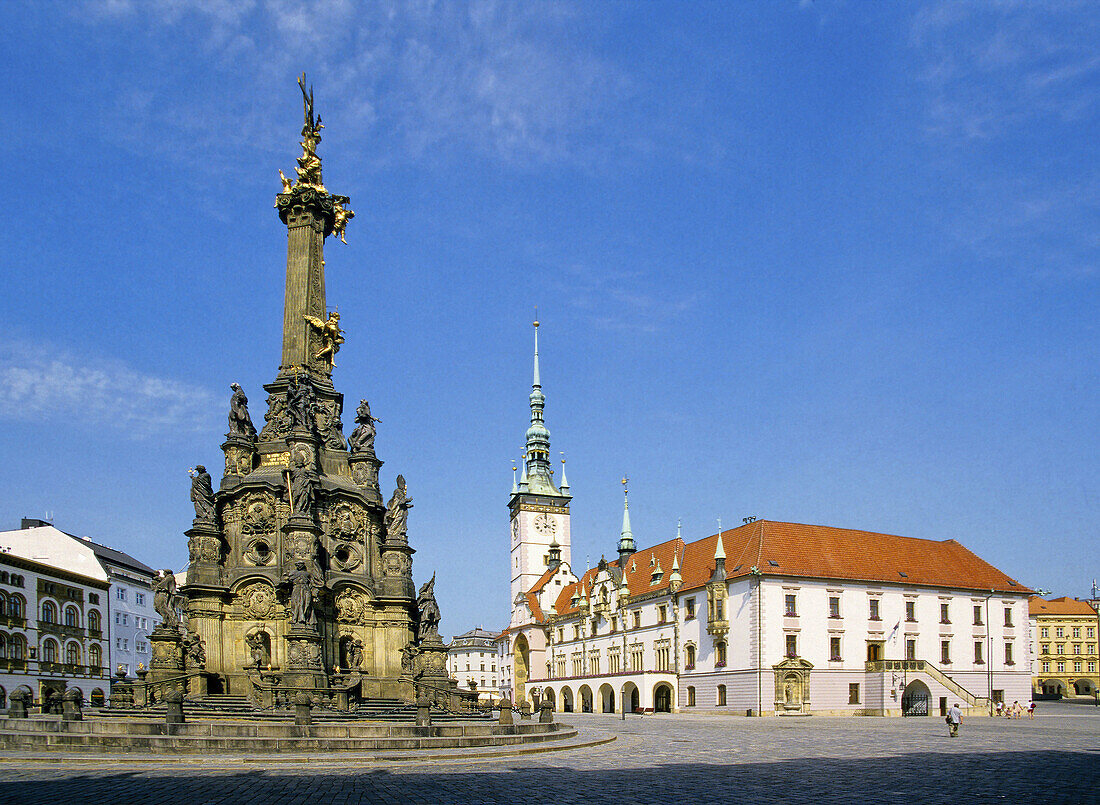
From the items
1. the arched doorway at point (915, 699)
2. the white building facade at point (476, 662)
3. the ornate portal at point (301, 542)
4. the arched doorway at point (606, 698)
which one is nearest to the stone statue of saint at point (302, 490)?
the ornate portal at point (301, 542)

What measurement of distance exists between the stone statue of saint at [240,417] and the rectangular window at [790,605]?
3609 cm

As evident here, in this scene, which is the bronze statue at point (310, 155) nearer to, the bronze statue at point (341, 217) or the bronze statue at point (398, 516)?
the bronze statue at point (341, 217)

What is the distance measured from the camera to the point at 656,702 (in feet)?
217

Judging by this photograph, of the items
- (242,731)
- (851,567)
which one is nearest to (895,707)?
(851,567)

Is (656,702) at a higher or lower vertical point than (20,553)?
lower

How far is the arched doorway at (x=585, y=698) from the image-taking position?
7750 centimetres

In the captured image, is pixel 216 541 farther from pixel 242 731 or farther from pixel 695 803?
pixel 695 803

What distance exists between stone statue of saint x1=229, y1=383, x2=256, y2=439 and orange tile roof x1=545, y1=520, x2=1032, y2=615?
3457cm

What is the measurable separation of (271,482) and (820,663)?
38.2 metres

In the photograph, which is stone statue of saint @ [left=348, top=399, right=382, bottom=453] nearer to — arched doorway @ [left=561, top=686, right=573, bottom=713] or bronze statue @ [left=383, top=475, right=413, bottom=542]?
bronze statue @ [left=383, top=475, right=413, bottom=542]

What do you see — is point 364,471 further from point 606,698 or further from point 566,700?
point 566,700

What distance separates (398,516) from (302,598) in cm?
647

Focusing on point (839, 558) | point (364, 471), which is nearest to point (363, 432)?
point (364, 471)

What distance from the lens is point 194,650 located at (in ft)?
101
